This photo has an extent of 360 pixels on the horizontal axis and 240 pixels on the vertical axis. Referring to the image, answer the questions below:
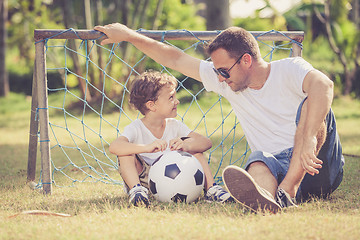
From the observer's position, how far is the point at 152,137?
11.3ft

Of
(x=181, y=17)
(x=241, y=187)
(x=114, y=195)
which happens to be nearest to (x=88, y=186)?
(x=114, y=195)

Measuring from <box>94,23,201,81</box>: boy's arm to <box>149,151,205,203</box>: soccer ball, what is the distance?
0.66 meters

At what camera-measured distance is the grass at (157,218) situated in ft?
7.72

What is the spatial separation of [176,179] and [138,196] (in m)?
0.27

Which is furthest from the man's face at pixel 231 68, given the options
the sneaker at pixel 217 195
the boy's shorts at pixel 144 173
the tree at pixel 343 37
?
the tree at pixel 343 37

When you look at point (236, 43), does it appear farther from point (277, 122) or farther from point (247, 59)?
point (277, 122)

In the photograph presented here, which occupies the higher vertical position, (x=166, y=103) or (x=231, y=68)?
(x=231, y=68)

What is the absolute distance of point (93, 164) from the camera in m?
4.87

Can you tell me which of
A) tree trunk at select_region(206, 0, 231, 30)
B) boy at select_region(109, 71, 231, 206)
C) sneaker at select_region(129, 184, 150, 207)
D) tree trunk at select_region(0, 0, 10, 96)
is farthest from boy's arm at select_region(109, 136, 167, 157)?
tree trunk at select_region(0, 0, 10, 96)

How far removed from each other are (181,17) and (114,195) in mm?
10332

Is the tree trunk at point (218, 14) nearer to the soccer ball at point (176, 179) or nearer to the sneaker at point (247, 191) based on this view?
the soccer ball at point (176, 179)

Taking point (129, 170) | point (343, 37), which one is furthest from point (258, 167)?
point (343, 37)

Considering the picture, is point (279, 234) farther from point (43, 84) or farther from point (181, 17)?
point (181, 17)

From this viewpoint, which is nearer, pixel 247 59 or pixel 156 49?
pixel 247 59
